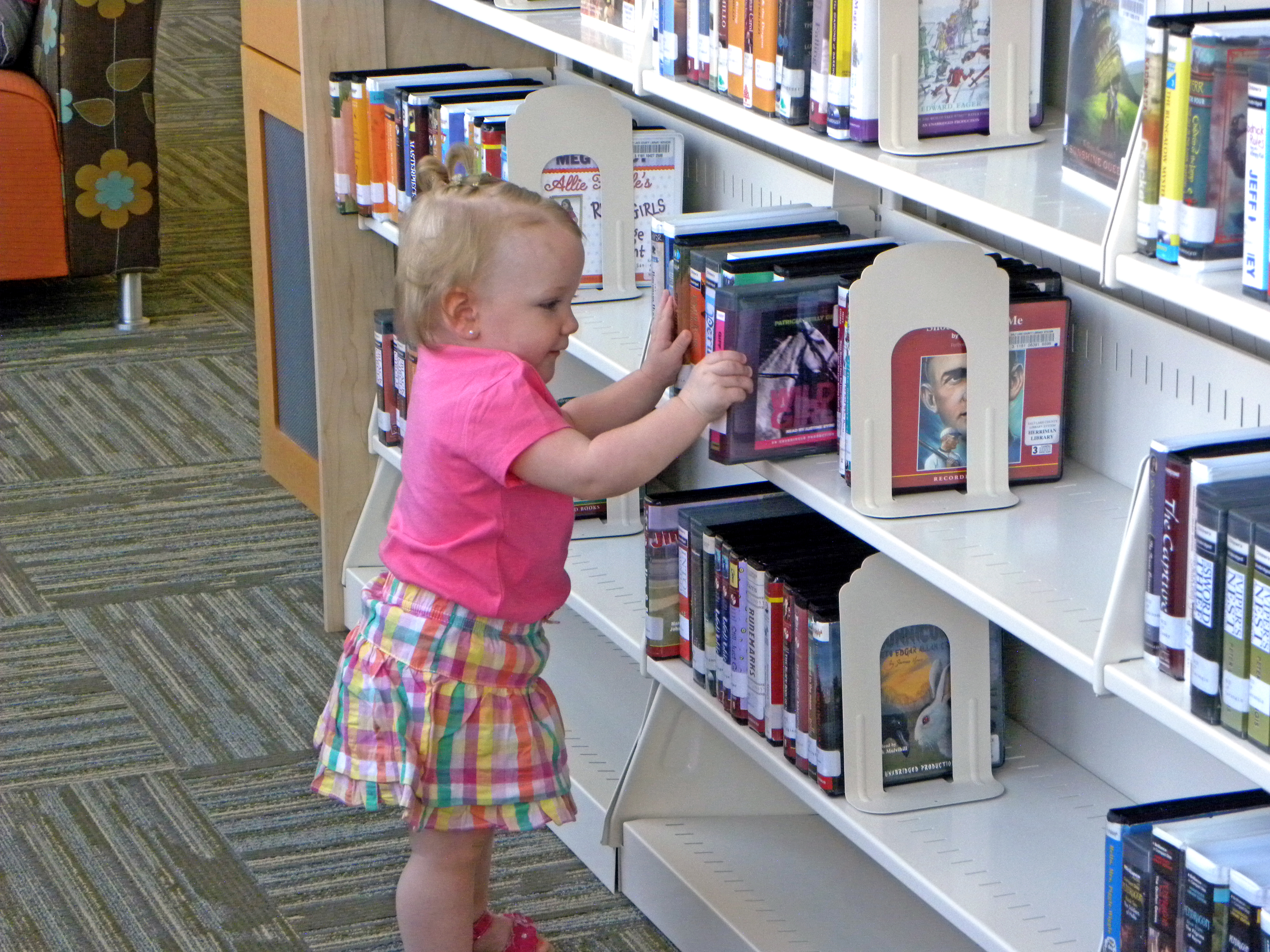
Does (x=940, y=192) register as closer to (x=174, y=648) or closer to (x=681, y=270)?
(x=681, y=270)

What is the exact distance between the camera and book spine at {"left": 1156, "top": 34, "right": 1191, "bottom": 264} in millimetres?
1268

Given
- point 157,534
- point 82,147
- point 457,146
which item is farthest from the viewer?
point 82,147

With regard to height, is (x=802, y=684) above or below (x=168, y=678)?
above

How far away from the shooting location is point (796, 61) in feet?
5.82

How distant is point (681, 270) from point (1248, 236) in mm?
794

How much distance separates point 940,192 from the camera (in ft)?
5.09

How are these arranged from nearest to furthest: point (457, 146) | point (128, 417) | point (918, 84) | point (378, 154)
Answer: point (918, 84) → point (457, 146) → point (378, 154) → point (128, 417)

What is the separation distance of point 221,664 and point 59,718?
0.96 ft

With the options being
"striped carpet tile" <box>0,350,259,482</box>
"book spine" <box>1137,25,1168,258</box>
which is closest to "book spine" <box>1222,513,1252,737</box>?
"book spine" <box>1137,25,1168,258</box>

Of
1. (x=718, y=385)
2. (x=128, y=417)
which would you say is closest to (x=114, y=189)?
(x=128, y=417)

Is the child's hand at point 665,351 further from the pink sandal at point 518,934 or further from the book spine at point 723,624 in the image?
the pink sandal at point 518,934

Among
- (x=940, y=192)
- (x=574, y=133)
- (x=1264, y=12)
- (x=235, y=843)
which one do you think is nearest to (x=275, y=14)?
(x=574, y=133)

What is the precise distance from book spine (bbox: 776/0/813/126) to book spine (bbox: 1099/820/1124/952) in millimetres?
775

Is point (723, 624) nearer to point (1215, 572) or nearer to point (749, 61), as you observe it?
point (749, 61)
